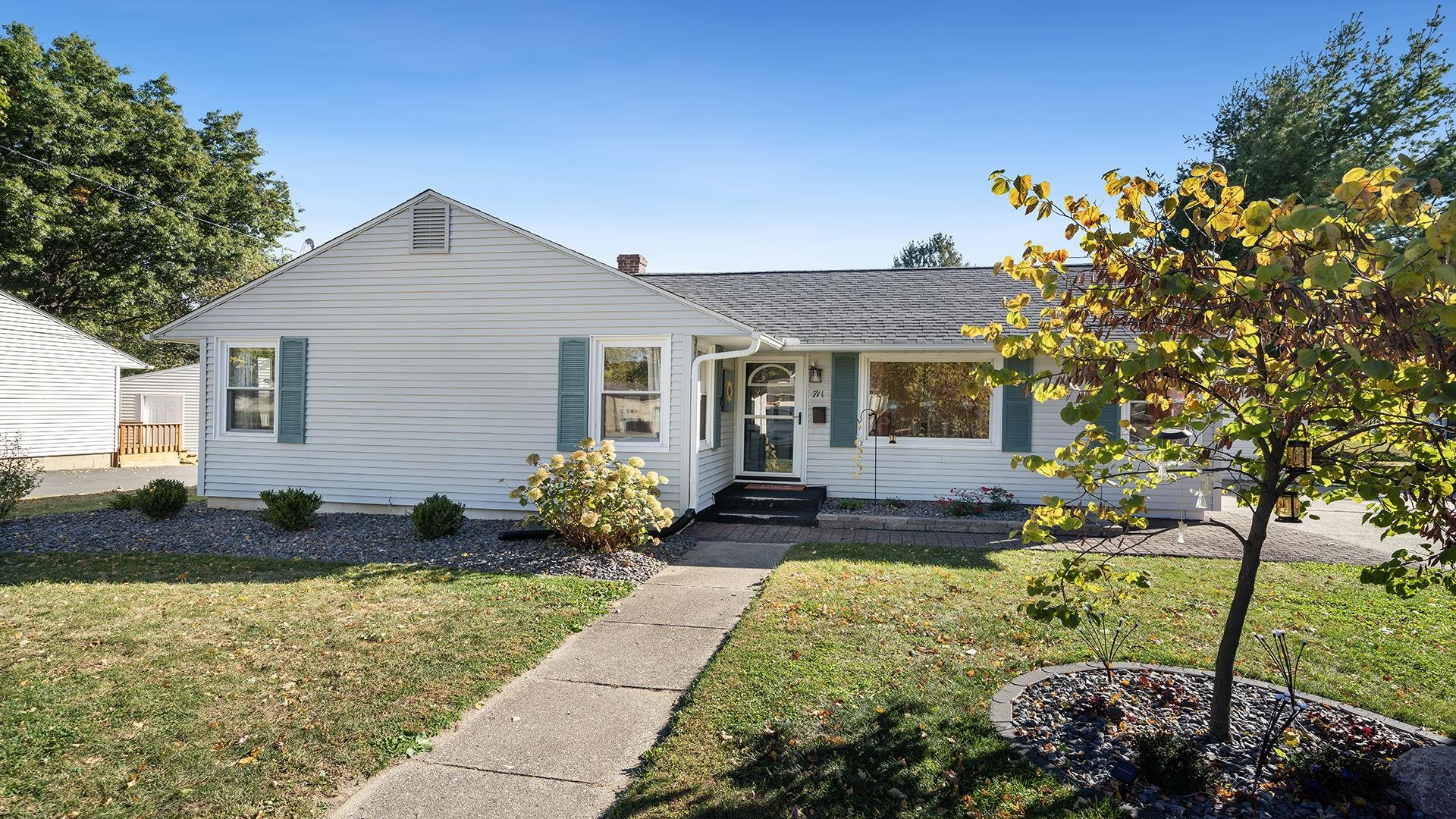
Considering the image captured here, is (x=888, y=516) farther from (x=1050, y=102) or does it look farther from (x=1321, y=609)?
(x=1050, y=102)

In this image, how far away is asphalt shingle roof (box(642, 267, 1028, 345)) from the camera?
37.0 feet

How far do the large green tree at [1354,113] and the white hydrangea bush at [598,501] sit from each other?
2223 centimetres

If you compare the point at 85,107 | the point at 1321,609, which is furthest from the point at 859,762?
the point at 85,107

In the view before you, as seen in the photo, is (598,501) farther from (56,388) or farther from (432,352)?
(56,388)

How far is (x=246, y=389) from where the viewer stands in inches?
439

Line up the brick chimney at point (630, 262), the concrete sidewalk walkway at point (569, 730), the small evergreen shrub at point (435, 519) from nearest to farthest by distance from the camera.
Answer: the concrete sidewalk walkway at point (569, 730), the small evergreen shrub at point (435, 519), the brick chimney at point (630, 262)

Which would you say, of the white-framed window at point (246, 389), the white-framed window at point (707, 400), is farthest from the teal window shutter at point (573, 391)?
the white-framed window at point (246, 389)

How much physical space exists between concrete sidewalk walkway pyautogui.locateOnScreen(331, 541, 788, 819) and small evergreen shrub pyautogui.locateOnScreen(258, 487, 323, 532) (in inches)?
220

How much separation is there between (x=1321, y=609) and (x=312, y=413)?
39.9ft

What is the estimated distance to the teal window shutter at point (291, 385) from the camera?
35.3 ft

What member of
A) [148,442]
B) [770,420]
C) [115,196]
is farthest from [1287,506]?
[115,196]

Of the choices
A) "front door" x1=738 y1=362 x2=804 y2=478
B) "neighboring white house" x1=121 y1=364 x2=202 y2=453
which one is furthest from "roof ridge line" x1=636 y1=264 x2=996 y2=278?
"neighboring white house" x1=121 y1=364 x2=202 y2=453

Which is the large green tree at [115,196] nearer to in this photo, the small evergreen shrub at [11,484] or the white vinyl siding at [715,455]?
the small evergreen shrub at [11,484]

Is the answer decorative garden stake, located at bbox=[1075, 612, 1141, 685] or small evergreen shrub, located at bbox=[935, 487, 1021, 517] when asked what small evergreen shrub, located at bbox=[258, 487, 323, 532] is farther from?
decorative garden stake, located at bbox=[1075, 612, 1141, 685]
